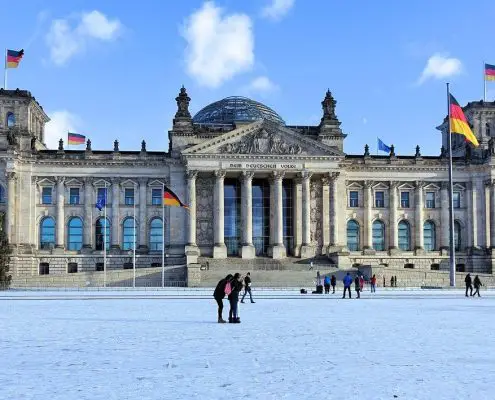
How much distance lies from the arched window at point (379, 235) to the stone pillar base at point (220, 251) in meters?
20.1

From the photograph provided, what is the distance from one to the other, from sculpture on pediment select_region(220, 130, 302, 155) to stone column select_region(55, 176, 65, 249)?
1971 cm

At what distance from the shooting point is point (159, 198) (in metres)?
91.2

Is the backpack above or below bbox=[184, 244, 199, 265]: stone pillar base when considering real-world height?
below

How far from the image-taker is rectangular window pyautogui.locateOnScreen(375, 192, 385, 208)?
94.4m

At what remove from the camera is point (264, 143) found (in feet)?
286

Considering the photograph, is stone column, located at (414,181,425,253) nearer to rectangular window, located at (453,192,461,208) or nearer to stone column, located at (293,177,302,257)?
rectangular window, located at (453,192,461,208)

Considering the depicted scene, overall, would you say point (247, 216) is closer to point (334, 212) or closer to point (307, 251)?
point (307, 251)

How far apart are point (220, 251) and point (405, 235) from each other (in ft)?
80.5

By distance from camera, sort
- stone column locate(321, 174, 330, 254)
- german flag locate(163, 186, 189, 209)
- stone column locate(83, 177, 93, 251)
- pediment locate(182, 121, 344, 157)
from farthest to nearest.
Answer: stone column locate(321, 174, 330, 254) → stone column locate(83, 177, 93, 251) → pediment locate(182, 121, 344, 157) → german flag locate(163, 186, 189, 209)

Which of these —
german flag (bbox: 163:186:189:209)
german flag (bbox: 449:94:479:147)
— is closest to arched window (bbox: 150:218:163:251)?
german flag (bbox: 163:186:189:209)

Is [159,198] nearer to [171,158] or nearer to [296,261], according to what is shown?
[171,158]

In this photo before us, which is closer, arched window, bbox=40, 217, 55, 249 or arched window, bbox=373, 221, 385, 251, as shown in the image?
arched window, bbox=40, 217, 55, 249

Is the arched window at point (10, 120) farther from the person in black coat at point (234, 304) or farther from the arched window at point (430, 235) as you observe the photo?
the person in black coat at point (234, 304)

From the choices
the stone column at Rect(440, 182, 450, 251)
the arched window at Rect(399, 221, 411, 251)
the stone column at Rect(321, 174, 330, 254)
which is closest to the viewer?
the stone column at Rect(321, 174, 330, 254)
